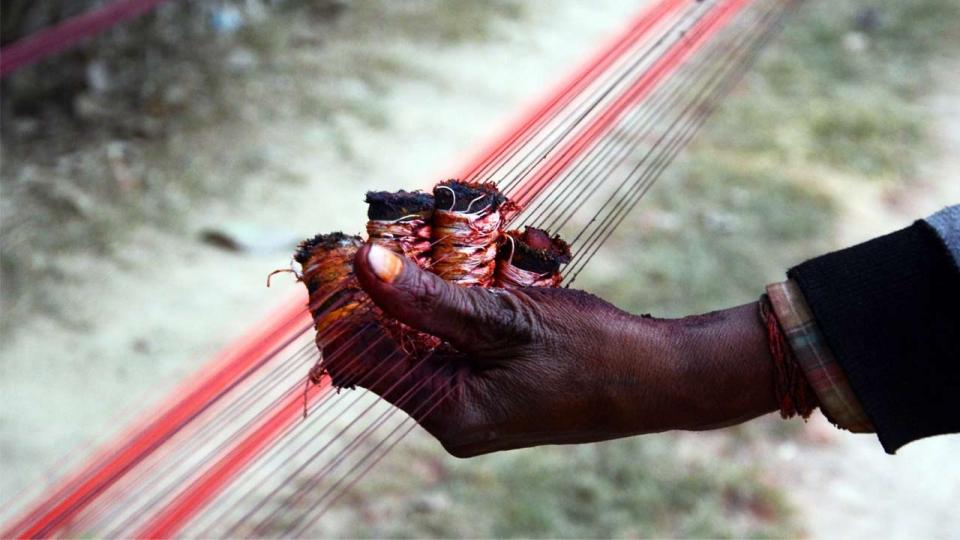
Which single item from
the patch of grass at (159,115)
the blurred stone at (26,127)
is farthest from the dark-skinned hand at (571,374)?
the blurred stone at (26,127)

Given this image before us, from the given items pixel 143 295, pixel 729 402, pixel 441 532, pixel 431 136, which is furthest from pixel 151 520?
pixel 431 136

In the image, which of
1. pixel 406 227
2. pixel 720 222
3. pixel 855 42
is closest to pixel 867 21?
pixel 855 42

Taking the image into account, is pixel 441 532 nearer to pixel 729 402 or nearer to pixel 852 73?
pixel 729 402

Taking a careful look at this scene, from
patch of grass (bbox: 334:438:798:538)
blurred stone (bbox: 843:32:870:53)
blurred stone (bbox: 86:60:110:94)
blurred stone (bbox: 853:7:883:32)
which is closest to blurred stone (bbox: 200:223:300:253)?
blurred stone (bbox: 86:60:110:94)

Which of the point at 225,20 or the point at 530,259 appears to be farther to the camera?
the point at 225,20

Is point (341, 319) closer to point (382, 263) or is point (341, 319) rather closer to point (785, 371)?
point (382, 263)

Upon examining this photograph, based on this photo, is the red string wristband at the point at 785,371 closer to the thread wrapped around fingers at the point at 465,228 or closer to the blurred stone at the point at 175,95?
the thread wrapped around fingers at the point at 465,228

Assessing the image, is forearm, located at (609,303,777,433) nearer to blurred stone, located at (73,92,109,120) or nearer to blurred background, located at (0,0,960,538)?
blurred background, located at (0,0,960,538)
